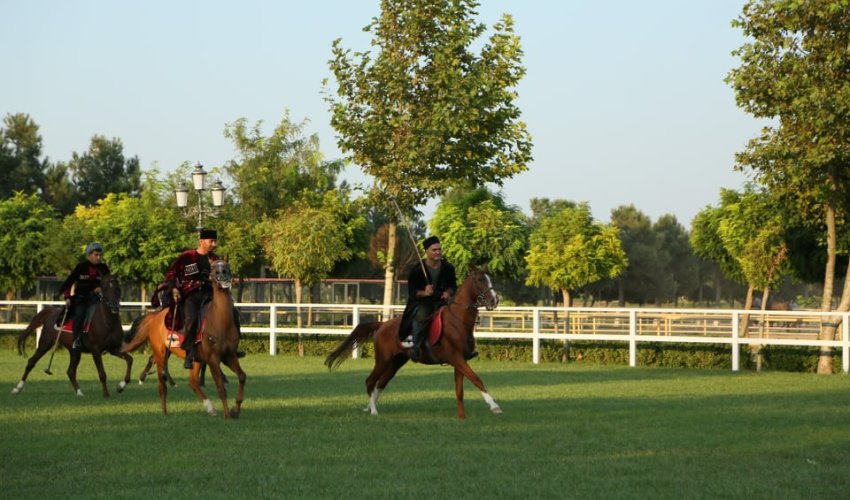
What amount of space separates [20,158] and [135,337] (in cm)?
7788

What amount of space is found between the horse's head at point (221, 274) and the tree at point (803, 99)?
15.3 metres

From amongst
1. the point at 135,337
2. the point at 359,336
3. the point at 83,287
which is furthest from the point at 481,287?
the point at 83,287

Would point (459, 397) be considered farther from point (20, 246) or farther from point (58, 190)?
point (58, 190)

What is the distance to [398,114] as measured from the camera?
3444cm

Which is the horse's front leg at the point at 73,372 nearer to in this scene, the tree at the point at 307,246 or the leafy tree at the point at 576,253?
the leafy tree at the point at 576,253

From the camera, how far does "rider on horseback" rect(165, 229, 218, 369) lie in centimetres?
1655

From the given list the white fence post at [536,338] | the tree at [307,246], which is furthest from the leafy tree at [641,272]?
the white fence post at [536,338]

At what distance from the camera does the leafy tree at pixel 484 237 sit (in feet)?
168

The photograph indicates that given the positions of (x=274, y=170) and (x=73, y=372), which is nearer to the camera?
(x=73, y=372)

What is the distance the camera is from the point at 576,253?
144ft

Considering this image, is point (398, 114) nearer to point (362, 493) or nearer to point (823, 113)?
point (823, 113)

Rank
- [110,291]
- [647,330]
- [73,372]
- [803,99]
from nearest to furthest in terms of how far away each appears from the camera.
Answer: [110,291] < [73,372] < [803,99] < [647,330]

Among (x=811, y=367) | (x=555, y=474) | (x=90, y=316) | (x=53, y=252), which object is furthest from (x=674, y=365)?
(x=53, y=252)

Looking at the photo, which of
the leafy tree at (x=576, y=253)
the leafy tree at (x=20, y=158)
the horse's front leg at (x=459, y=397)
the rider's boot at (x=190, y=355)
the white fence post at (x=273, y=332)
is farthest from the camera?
the leafy tree at (x=20, y=158)
